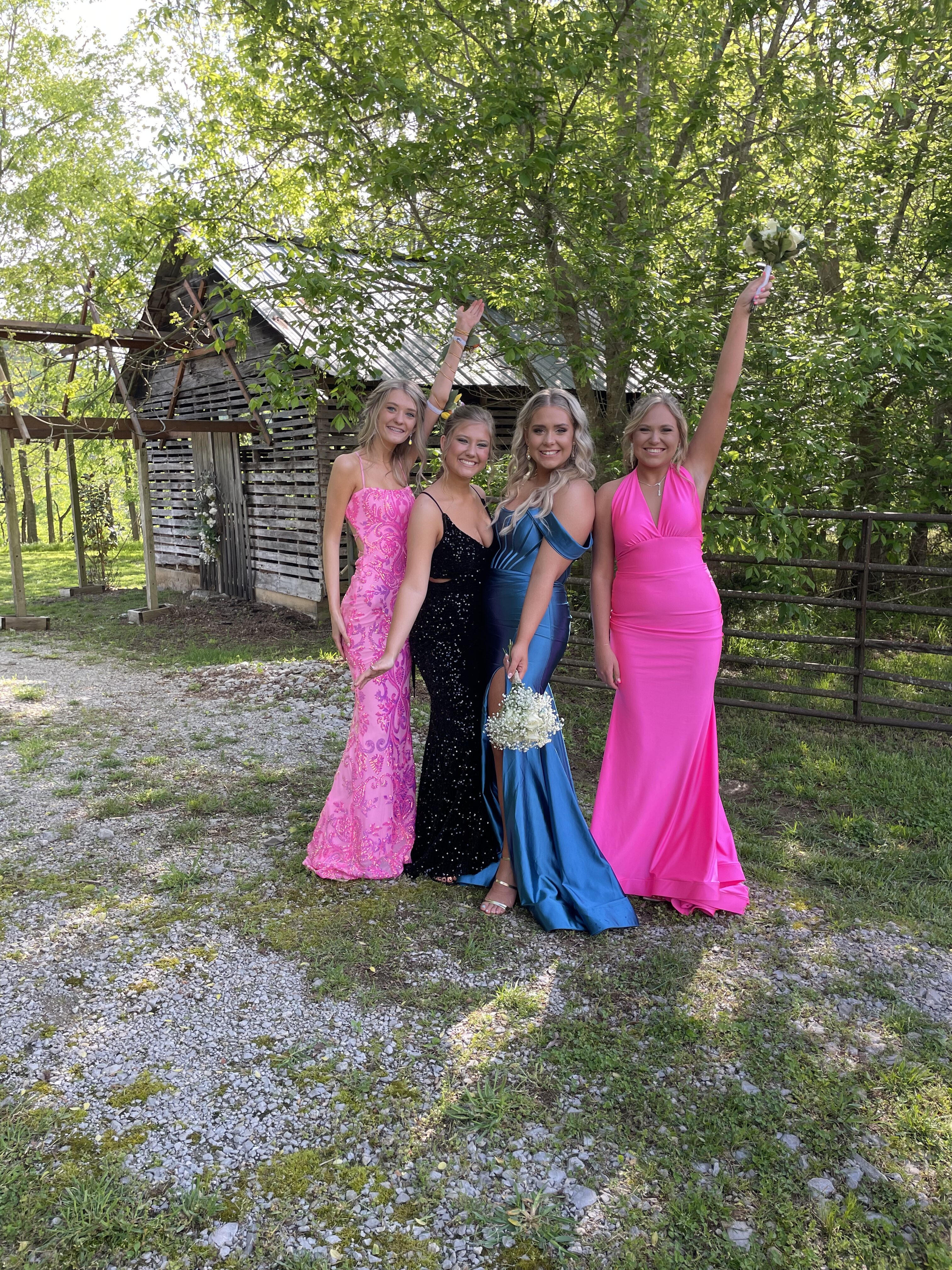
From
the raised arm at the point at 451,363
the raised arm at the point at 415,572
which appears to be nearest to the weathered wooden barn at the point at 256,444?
the raised arm at the point at 451,363

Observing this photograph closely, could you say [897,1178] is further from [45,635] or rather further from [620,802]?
[45,635]

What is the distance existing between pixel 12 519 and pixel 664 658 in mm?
A: 9352

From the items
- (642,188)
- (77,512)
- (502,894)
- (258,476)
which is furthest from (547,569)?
(77,512)

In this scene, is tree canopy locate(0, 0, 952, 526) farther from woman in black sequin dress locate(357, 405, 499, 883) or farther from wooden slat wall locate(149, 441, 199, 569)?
wooden slat wall locate(149, 441, 199, 569)

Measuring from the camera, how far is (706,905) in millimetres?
3768

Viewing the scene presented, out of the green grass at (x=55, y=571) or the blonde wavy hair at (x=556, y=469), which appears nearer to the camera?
the blonde wavy hair at (x=556, y=469)

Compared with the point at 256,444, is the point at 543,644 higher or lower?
lower

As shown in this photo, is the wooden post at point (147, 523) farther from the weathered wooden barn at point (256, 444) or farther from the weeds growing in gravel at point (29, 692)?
the weeds growing in gravel at point (29, 692)

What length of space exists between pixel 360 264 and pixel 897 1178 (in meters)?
5.53

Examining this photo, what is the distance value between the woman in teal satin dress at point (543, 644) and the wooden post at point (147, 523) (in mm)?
8090

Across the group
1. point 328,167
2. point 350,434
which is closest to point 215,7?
point 328,167

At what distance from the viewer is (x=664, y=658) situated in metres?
3.77

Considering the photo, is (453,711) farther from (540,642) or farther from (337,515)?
(337,515)

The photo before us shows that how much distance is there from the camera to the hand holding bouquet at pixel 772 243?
3.53 meters
